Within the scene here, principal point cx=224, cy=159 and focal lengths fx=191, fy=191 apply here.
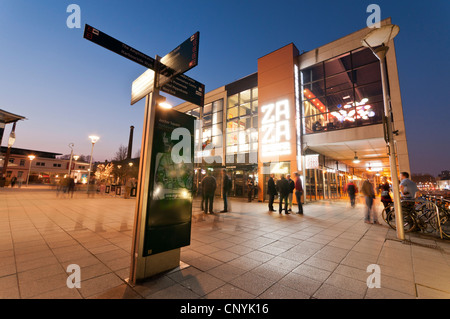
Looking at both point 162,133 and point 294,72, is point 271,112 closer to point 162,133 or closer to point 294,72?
point 294,72

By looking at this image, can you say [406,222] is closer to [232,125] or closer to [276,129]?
[276,129]

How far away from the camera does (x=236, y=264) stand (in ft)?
10.8

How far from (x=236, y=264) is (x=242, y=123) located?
15819 millimetres

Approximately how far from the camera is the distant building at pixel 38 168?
142 feet

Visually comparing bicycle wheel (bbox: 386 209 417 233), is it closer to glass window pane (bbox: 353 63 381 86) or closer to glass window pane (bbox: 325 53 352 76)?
glass window pane (bbox: 325 53 352 76)

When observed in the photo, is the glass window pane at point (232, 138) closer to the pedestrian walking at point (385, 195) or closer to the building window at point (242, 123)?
the building window at point (242, 123)

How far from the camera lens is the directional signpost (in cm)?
266

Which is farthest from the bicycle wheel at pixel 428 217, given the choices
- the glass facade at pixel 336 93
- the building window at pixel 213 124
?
the building window at pixel 213 124

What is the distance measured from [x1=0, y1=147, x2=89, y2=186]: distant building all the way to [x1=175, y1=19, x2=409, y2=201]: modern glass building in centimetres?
4254

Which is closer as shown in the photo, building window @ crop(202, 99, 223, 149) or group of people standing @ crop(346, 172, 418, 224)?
group of people standing @ crop(346, 172, 418, 224)

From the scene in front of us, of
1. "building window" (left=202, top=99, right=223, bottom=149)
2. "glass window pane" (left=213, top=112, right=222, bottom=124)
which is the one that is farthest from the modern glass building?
"glass window pane" (left=213, top=112, right=222, bottom=124)
